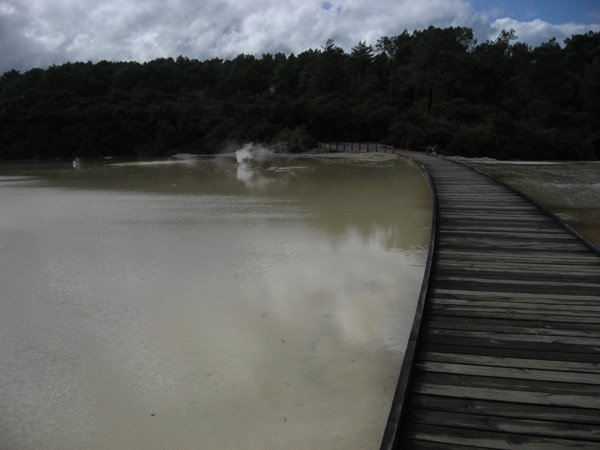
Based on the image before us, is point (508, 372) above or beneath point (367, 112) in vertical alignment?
beneath

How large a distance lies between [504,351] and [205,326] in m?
2.54

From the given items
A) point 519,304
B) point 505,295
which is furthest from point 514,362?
point 505,295

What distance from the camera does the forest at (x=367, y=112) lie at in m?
28.4

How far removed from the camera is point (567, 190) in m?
12.6

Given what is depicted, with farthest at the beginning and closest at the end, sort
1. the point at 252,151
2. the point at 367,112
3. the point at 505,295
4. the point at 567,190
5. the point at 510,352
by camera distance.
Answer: the point at 367,112 → the point at 252,151 → the point at 567,190 → the point at 505,295 → the point at 510,352

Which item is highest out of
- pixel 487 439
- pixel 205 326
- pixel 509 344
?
pixel 509 344

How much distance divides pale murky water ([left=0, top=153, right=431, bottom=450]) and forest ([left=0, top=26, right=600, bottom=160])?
19510 mm

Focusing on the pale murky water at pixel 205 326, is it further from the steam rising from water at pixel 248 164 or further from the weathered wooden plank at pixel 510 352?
the steam rising from water at pixel 248 164

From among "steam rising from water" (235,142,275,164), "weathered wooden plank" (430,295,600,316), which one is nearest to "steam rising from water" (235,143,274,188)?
"steam rising from water" (235,142,275,164)

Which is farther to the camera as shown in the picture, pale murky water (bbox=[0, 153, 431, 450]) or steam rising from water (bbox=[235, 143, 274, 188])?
steam rising from water (bbox=[235, 143, 274, 188])

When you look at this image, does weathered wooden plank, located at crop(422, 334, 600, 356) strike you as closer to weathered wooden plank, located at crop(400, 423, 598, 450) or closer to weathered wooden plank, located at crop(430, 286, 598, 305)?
weathered wooden plank, located at crop(430, 286, 598, 305)

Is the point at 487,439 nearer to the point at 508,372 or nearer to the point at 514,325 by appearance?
the point at 508,372

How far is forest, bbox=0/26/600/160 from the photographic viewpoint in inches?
1120

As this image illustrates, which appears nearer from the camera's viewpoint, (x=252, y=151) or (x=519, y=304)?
(x=519, y=304)
